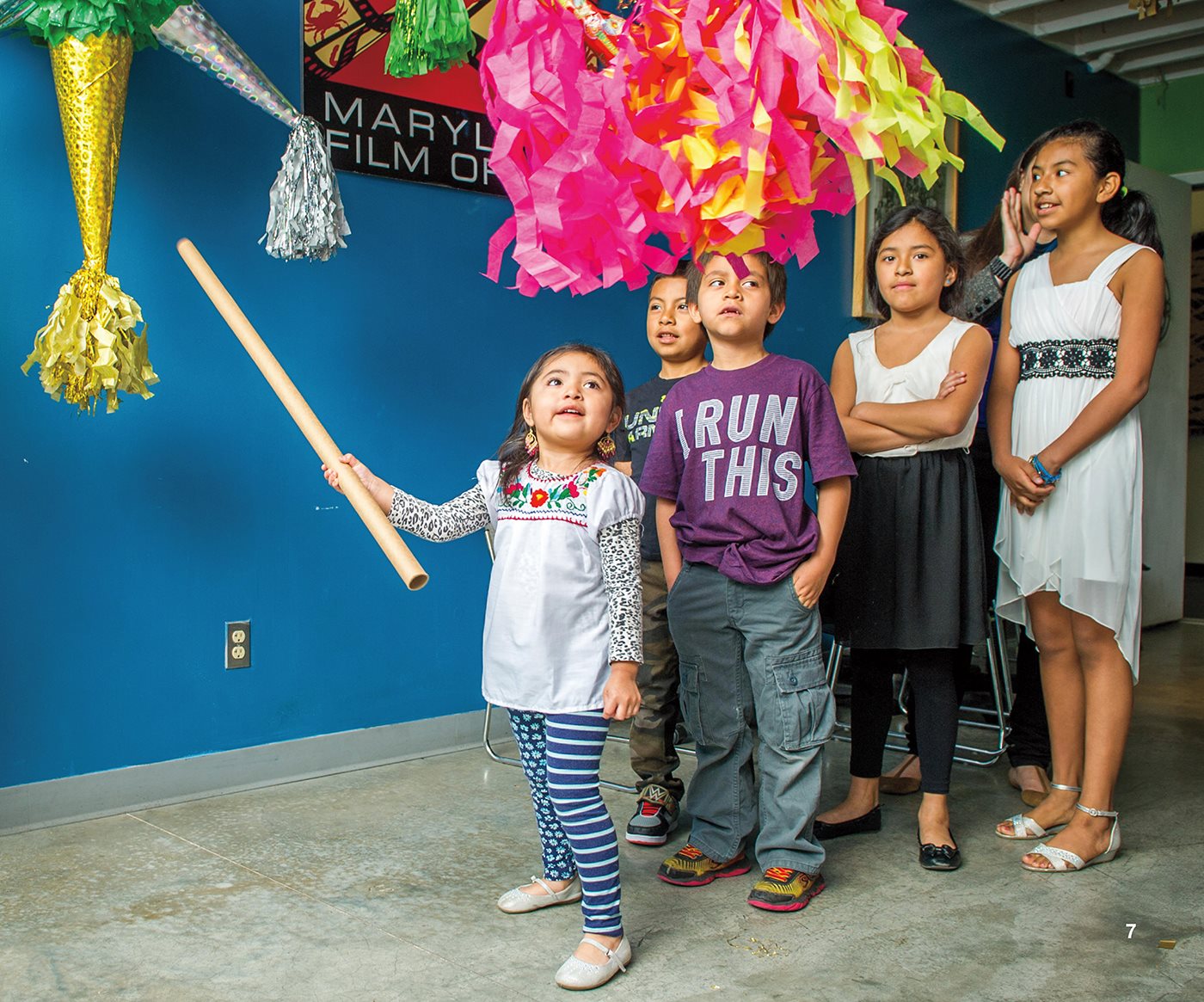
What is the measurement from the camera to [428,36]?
190cm

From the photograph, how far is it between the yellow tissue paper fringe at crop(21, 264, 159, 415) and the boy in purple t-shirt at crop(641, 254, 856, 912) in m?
0.93

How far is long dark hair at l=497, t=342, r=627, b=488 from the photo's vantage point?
1755 mm

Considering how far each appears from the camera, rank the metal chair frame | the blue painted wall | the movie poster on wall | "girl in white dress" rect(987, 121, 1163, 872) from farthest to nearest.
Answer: the metal chair frame, the movie poster on wall, the blue painted wall, "girl in white dress" rect(987, 121, 1163, 872)

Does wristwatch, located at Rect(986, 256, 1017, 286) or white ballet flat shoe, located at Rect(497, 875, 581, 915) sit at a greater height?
wristwatch, located at Rect(986, 256, 1017, 286)

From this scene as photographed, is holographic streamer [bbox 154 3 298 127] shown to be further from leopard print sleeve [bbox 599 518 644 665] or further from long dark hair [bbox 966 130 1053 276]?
long dark hair [bbox 966 130 1053 276]

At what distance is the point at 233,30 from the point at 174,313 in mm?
591

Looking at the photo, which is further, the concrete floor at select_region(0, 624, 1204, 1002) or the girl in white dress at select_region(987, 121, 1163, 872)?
the girl in white dress at select_region(987, 121, 1163, 872)

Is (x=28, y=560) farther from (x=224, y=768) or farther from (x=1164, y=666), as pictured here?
(x=1164, y=666)

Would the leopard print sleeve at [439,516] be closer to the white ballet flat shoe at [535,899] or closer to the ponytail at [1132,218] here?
the white ballet flat shoe at [535,899]

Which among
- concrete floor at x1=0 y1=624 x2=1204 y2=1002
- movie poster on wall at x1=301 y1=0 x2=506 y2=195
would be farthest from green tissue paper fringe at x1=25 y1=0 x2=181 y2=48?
concrete floor at x1=0 y1=624 x2=1204 y2=1002

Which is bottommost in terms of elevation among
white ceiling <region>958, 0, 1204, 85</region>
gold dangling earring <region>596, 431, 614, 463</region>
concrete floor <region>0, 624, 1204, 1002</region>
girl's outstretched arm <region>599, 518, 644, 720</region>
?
concrete floor <region>0, 624, 1204, 1002</region>

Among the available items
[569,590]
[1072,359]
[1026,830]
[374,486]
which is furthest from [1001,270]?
[374,486]

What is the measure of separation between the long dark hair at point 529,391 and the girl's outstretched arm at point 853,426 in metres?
0.48

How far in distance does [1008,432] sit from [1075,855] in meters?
0.77
